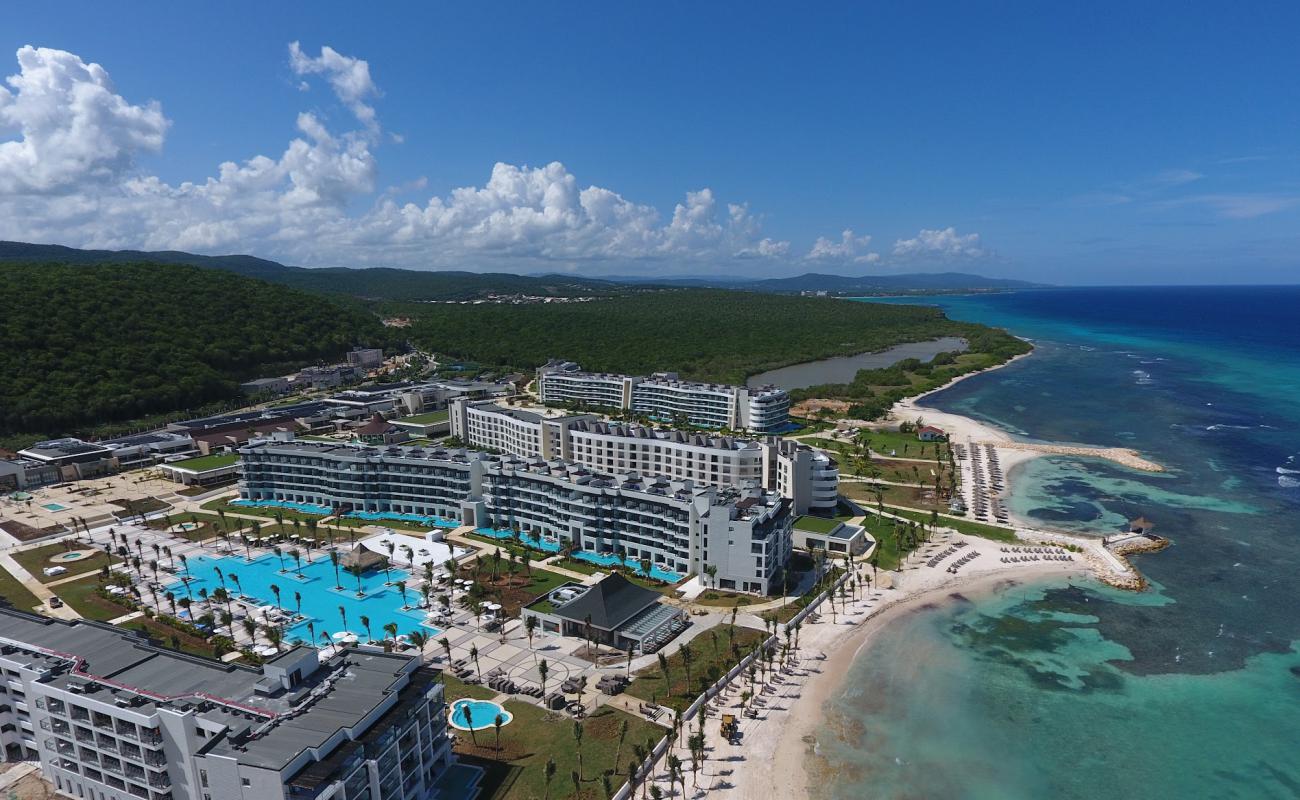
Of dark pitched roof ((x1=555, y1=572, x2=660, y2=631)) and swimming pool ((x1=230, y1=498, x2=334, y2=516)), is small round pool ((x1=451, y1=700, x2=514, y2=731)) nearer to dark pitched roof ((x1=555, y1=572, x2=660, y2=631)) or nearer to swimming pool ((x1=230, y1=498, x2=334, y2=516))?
dark pitched roof ((x1=555, y1=572, x2=660, y2=631))

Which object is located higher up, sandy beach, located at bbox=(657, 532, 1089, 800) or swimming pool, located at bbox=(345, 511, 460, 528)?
sandy beach, located at bbox=(657, 532, 1089, 800)

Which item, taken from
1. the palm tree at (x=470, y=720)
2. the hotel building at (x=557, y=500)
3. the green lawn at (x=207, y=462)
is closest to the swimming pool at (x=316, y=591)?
the palm tree at (x=470, y=720)

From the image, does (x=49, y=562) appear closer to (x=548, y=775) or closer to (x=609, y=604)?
(x=609, y=604)

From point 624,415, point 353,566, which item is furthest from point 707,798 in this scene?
point 624,415

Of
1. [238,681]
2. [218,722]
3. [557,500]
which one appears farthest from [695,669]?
[218,722]

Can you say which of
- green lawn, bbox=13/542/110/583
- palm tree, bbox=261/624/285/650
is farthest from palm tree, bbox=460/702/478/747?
green lawn, bbox=13/542/110/583

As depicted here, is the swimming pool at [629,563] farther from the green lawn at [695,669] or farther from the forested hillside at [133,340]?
the forested hillside at [133,340]

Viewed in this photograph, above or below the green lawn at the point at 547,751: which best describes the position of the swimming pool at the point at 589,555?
below
